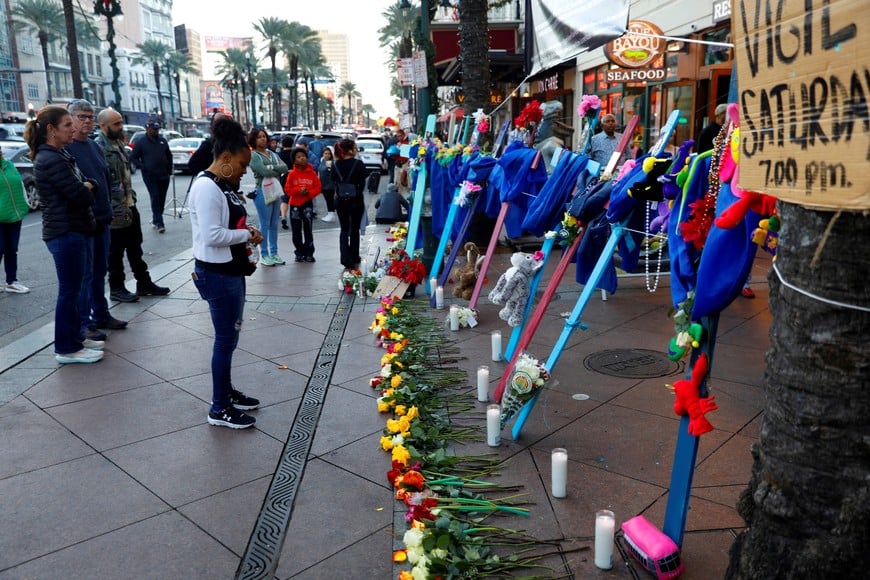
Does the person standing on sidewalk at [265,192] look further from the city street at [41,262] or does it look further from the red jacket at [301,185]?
the city street at [41,262]

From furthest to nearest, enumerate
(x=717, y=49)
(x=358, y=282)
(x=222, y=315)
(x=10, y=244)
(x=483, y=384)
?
(x=717, y=49)
(x=358, y=282)
(x=10, y=244)
(x=483, y=384)
(x=222, y=315)

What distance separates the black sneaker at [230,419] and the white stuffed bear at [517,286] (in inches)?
73.6

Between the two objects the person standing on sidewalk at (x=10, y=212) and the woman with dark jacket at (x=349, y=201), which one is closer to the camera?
the person standing on sidewalk at (x=10, y=212)

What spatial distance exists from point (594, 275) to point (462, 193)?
10.5ft

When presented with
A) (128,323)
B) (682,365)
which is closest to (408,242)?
(128,323)

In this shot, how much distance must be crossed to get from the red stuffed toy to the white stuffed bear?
2148 mm

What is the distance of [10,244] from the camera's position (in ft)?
26.3

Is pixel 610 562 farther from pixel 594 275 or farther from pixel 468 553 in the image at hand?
pixel 594 275

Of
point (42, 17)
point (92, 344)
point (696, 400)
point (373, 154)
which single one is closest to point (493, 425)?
point (696, 400)

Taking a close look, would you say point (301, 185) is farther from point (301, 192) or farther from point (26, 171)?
point (26, 171)

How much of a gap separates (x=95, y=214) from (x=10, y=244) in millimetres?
2805

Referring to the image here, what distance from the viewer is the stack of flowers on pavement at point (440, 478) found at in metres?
2.97

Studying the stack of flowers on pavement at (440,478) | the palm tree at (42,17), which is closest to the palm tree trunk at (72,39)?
the stack of flowers on pavement at (440,478)

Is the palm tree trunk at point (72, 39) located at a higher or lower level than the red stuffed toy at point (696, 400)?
higher
